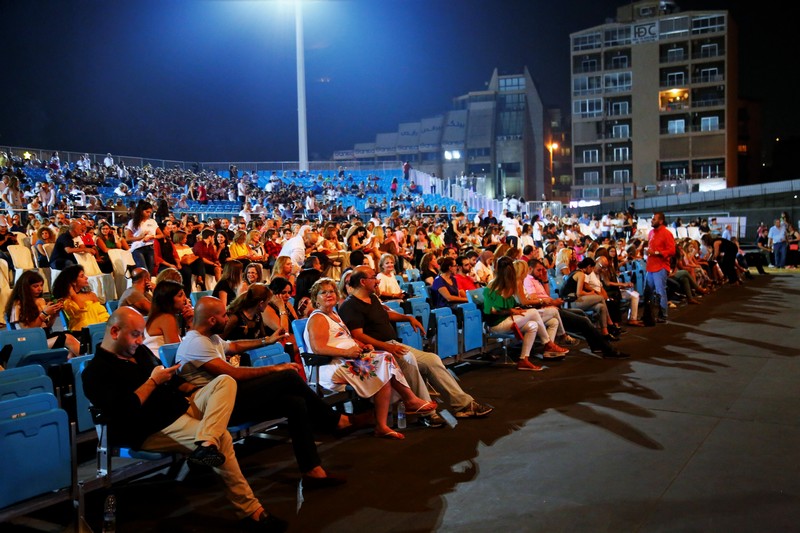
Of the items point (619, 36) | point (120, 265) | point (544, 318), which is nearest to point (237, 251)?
point (120, 265)

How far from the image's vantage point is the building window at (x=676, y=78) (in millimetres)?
55875

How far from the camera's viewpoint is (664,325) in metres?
10.9

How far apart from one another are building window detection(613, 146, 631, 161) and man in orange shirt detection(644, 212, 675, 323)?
161 feet

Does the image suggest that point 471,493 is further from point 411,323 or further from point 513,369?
point 513,369

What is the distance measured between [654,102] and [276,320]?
5707 cm

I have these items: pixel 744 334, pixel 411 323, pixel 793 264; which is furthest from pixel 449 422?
pixel 793 264

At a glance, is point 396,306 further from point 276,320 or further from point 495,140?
point 495,140

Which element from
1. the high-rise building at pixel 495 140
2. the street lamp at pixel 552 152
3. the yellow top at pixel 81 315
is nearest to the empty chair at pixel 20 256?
the yellow top at pixel 81 315

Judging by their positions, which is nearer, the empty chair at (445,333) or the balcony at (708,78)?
the empty chair at (445,333)

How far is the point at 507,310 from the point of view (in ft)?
26.5

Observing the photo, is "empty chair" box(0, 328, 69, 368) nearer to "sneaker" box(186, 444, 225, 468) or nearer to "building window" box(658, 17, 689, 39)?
"sneaker" box(186, 444, 225, 468)

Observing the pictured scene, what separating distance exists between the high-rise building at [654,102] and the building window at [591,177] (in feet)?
0.19

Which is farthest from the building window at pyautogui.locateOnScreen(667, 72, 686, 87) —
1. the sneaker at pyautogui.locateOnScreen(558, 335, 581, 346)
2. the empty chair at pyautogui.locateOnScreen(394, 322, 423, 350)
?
the empty chair at pyautogui.locateOnScreen(394, 322, 423, 350)

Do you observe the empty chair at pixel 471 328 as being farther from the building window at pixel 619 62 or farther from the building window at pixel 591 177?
the building window at pixel 619 62
